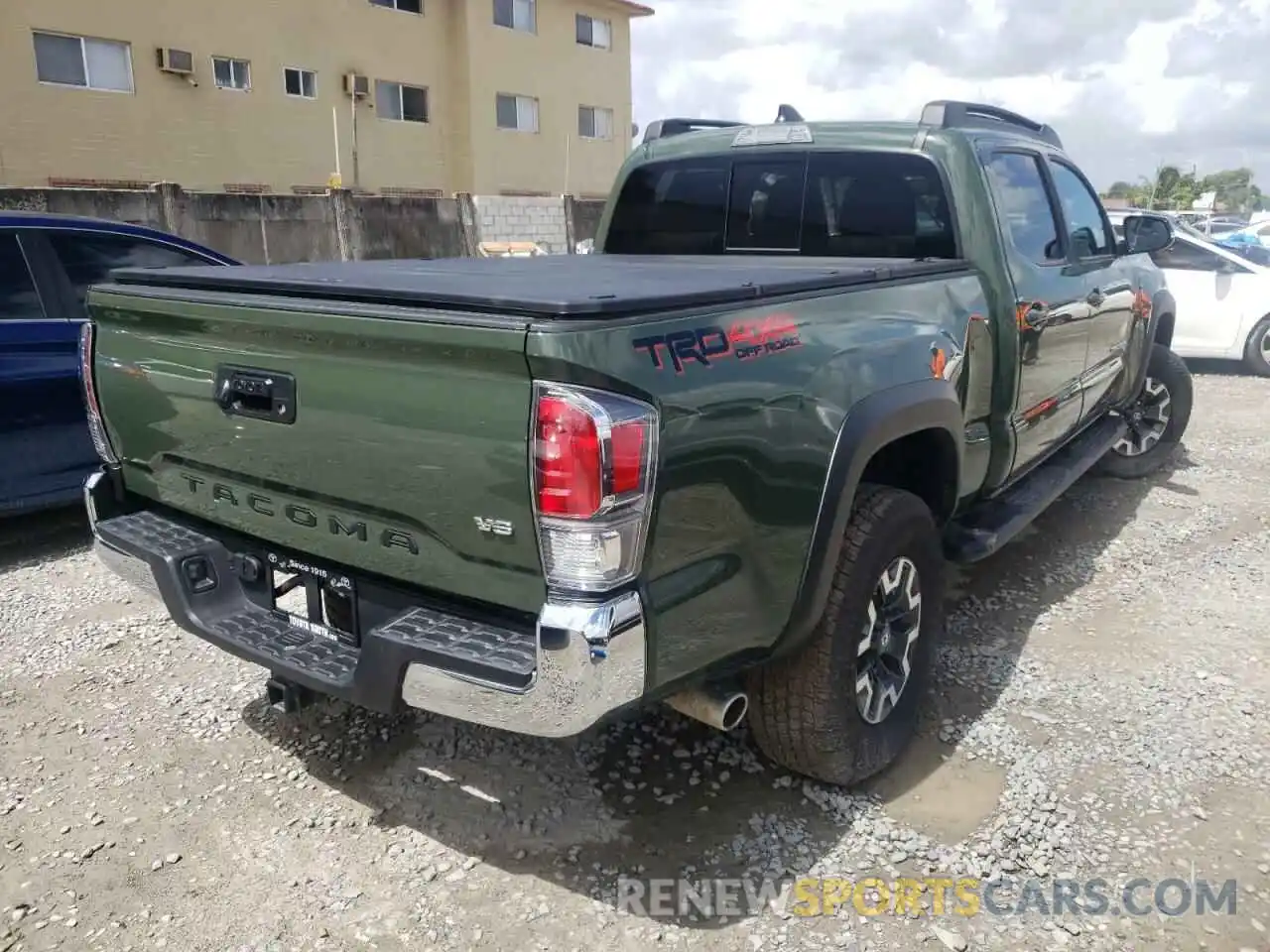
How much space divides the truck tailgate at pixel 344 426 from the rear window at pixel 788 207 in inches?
88.7

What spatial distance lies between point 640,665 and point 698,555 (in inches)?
11.0

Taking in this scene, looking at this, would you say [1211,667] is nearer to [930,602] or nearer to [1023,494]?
[1023,494]

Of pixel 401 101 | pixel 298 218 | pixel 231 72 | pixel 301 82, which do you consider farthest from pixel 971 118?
pixel 401 101

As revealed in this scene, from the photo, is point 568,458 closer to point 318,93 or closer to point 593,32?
point 318,93

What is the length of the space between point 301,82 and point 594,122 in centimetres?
880

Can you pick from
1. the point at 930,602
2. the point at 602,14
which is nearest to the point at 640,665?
the point at 930,602

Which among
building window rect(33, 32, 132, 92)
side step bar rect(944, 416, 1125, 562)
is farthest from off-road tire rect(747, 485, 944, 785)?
building window rect(33, 32, 132, 92)

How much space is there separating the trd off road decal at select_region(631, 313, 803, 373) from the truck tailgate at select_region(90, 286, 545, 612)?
300 millimetres

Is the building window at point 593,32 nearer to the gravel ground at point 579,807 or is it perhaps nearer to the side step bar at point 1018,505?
the side step bar at point 1018,505

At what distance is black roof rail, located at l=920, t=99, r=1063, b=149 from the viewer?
381cm

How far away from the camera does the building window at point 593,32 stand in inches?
1022

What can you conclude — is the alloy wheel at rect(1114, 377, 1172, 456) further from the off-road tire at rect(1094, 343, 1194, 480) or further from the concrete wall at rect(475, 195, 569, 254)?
the concrete wall at rect(475, 195, 569, 254)

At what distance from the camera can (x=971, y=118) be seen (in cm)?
405

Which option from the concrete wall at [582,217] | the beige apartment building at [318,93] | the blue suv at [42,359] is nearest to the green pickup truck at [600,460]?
the blue suv at [42,359]
